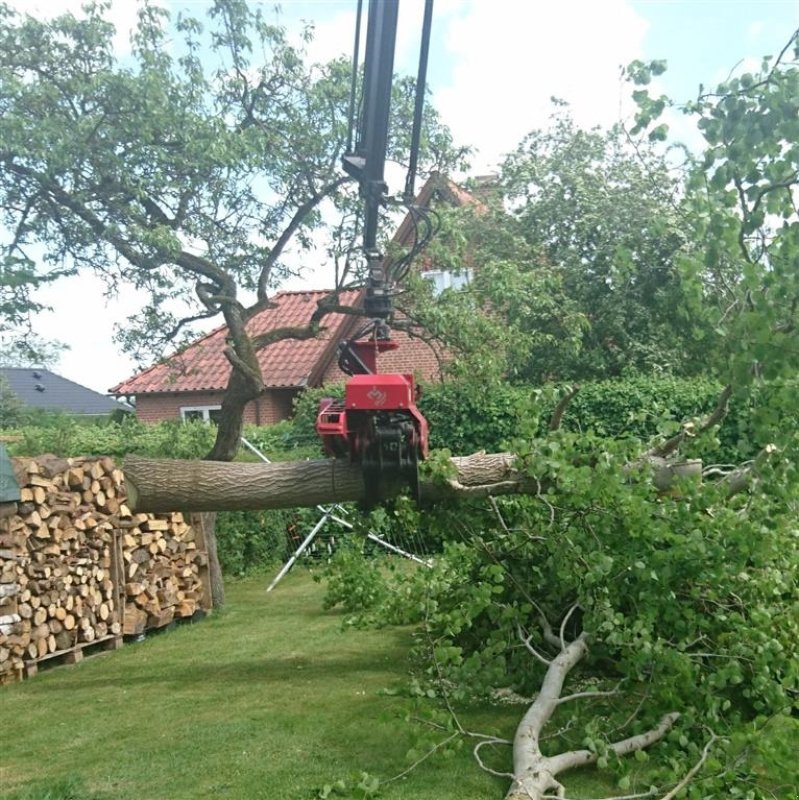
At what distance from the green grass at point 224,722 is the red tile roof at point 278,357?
32.3 ft

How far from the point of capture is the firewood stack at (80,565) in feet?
23.4

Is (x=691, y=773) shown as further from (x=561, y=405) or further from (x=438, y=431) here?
(x=438, y=431)

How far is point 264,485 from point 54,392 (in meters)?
38.6

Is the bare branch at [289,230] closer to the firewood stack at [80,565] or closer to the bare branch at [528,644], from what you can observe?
the firewood stack at [80,565]

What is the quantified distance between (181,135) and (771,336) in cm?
643

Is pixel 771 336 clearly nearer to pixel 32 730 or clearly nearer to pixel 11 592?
pixel 32 730

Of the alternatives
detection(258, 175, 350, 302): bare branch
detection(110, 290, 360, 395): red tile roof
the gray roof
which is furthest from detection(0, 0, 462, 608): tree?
the gray roof

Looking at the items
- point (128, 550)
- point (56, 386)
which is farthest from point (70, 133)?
point (56, 386)

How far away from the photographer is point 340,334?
17.4m

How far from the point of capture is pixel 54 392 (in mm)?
41250

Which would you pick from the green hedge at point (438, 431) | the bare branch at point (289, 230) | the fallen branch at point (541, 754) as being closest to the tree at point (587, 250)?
the green hedge at point (438, 431)

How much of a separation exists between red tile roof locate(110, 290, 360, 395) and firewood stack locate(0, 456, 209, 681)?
29.4 ft

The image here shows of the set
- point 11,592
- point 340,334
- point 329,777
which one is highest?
point 340,334

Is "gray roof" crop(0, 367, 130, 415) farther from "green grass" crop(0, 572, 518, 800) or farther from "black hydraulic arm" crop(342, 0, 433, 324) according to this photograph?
"black hydraulic arm" crop(342, 0, 433, 324)
